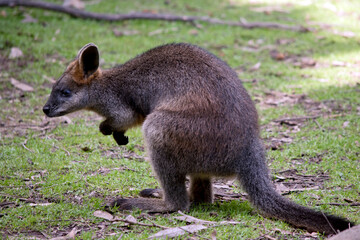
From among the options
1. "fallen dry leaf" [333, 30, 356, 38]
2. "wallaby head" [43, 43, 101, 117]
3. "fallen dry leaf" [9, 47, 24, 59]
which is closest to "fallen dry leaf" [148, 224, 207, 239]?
"wallaby head" [43, 43, 101, 117]

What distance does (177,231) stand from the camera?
4062 millimetres

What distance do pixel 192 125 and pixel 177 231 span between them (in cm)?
92

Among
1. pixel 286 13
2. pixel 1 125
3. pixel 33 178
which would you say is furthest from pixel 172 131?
pixel 286 13

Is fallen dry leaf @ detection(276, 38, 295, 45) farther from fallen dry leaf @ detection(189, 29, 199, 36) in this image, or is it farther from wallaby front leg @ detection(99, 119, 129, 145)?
wallaby front leg @ detection(99, 119, 129, 145)

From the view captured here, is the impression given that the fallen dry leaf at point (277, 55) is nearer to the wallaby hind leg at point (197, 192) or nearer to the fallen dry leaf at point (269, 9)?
the fallen dry leaf at point (269, 9)

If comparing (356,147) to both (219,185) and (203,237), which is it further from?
(203,237)

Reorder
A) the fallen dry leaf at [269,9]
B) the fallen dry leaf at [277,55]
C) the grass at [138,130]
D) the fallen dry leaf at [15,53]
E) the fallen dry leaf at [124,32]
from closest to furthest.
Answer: the grass at [138,130] < the fallen dry leaf at [15,53] < the fallen dry leaf at [277,55] < the fallen dry leaf at [124,32] < the fallen dry leaf at [269,9]

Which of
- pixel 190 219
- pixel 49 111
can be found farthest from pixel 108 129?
pixel 190 219

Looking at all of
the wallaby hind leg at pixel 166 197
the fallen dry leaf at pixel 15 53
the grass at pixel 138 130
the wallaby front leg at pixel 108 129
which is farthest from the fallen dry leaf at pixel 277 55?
the wallaby hind leg at pixel 166 197

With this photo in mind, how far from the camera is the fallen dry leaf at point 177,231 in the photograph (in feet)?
13.1

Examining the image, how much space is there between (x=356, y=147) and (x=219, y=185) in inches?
73.0

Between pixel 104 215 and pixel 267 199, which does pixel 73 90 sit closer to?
pixel 104 215

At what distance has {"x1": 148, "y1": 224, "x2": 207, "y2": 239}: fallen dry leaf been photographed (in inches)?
157

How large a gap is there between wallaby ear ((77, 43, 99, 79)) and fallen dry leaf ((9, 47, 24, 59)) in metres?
4.13
